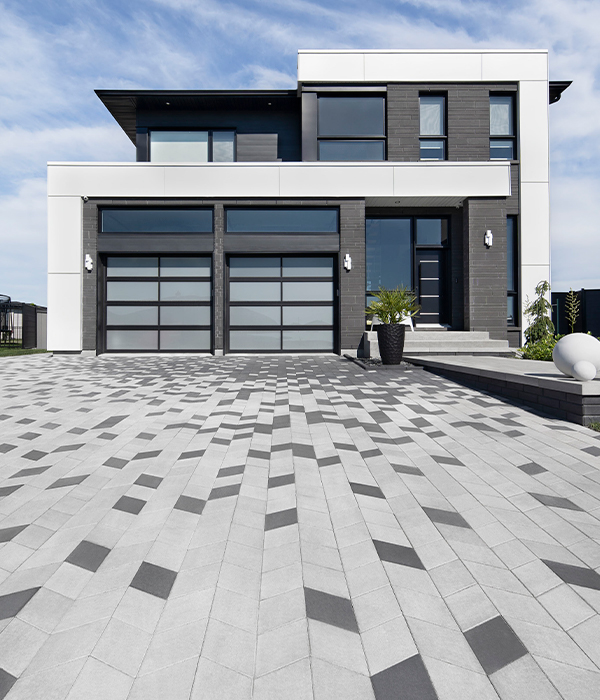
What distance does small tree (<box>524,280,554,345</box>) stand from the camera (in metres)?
11.0

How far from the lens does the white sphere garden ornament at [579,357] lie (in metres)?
4.29

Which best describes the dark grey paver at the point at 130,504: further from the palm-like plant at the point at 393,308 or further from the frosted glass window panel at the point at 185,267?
the frosted glass window panel at the point at 185,267

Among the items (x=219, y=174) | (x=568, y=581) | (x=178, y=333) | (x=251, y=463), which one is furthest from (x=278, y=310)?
(x=568, y=581)

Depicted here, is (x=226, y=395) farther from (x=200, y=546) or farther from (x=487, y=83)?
(x=487, y=83)

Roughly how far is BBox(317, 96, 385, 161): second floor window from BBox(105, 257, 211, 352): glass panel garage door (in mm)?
5693

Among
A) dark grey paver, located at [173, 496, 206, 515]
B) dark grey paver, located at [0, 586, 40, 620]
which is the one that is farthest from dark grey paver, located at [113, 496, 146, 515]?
dark grey paver, located at [0, 586, 40, 620]

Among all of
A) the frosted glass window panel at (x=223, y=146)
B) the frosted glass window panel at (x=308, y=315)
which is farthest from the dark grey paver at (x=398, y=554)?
the frosted glass window panel at (x=223, y=146)

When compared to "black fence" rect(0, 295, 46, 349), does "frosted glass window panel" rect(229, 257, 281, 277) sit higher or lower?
higher

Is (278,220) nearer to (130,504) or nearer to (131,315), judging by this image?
(131,315)

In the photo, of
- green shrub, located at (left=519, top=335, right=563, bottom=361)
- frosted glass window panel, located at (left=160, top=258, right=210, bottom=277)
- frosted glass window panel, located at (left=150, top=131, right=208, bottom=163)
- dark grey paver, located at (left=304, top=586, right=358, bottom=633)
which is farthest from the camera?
frosted glass window panel, located at (left=150, top=131, right=208, bottom=163)

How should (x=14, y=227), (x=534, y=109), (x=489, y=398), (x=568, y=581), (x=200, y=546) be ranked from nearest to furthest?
1. (x=568, y=581)
2. (x=200, y=546)
3. (x=489, y=398)
4. (x=534, y=109)
5. (x=14, y=227)

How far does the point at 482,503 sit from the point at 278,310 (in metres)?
9.60

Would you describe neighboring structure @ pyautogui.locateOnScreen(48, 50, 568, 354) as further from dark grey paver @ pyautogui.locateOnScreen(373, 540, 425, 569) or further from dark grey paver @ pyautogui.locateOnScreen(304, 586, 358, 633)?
dark grey paver @ pyautogui.locateOnScreen(304, 586, 358, 633)

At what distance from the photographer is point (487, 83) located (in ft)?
39.1
